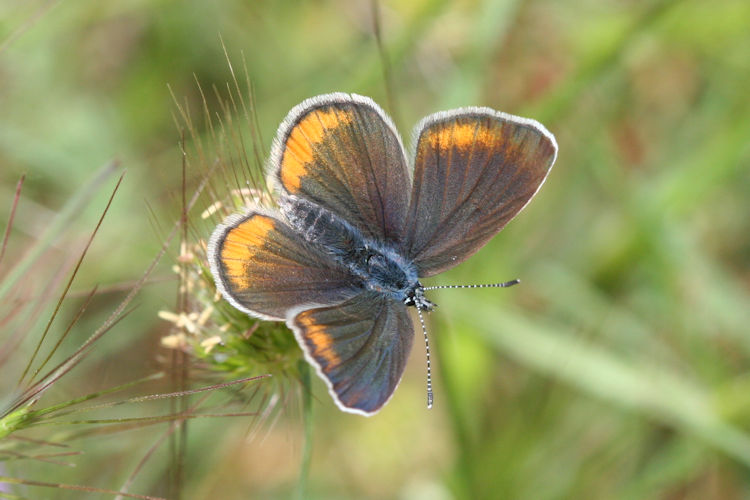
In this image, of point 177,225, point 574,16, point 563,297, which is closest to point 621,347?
point 563,297

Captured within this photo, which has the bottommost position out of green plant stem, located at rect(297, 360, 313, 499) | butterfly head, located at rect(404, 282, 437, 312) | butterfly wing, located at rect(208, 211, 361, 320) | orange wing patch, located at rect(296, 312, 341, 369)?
green plant stem, located at rect(297, 360, 313, 499)

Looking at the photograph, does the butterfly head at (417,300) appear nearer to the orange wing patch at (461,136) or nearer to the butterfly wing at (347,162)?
the butterfly wing at (347,162)

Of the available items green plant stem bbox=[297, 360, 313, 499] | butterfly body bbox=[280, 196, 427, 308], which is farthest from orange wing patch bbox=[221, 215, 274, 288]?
green plant stem bbox=[297, 360, 313, 499]

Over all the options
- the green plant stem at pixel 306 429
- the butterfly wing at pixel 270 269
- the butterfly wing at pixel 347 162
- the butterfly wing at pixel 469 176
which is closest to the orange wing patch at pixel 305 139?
the butterfly wing at pixel 347 162

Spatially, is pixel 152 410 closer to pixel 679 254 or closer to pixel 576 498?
pixel 576 498

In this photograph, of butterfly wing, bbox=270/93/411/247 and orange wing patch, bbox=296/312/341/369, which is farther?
butterfly wing, bbox=270/93/411/247

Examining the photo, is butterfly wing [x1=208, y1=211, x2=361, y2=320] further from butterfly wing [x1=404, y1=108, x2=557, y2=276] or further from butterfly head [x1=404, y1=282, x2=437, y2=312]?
butterfly wing [x1=404, y1=108, x2=557, y2=276]
